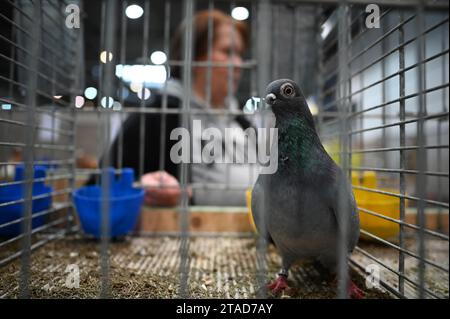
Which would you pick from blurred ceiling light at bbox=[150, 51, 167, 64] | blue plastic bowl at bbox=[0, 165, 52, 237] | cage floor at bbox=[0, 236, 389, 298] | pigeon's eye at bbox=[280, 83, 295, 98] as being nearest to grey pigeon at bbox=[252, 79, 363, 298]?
pigeon's eye at bbox=[280, 83, 295, 98]

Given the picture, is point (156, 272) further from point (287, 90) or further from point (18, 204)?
point (287, 90)

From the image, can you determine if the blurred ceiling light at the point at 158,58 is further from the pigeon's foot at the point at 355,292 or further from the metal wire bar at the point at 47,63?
the pigeon's foot at the point at 355,292

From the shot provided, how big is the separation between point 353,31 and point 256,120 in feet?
2.49

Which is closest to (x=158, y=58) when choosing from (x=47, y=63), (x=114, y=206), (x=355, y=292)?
(x=47, y=63)

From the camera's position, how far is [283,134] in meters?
0.93

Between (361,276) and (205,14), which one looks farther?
(205,14)

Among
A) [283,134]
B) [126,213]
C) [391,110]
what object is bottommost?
[126,213]

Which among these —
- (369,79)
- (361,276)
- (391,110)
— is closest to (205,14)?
(369,79)

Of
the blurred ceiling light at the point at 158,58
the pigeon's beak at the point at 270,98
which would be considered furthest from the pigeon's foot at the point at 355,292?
the blurred ceiling light at the point at 158,58

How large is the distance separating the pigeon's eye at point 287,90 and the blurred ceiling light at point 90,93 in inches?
34.5

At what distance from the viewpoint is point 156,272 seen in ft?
3.48

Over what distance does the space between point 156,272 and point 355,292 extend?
612 millimetres

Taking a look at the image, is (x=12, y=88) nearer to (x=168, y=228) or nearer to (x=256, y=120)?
(x=168, y=228)

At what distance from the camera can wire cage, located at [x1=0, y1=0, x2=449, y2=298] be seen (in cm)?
73
